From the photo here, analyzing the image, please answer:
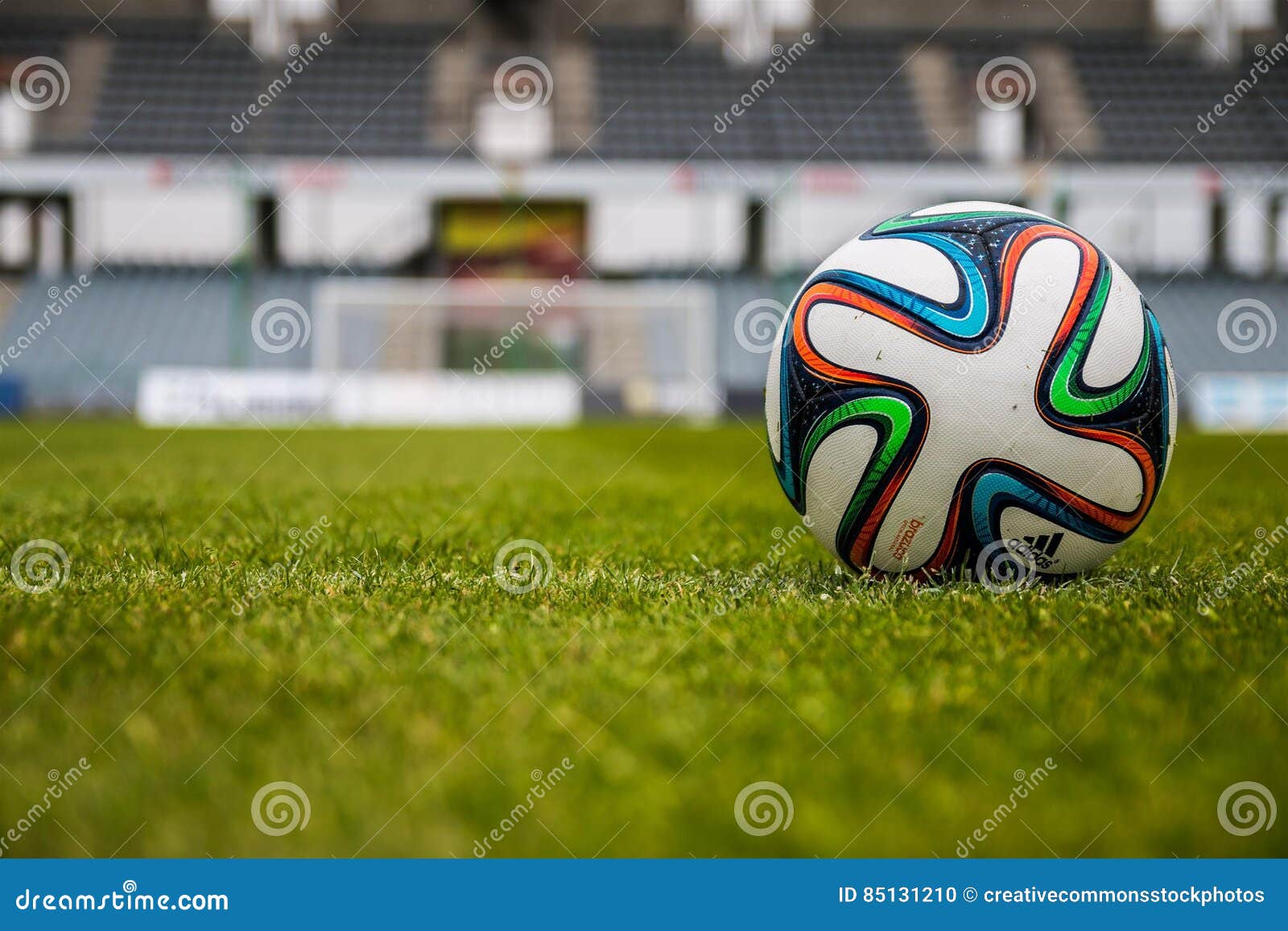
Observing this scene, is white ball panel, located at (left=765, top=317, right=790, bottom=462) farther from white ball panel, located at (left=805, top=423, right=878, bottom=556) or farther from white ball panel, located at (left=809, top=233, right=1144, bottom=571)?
white ball panel, located at (left=809, top=233, right=1144, bottom=571)

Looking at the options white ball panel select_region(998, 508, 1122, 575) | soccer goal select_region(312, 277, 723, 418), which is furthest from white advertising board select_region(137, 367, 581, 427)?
white ball panel select_region(998, 508, 1122, 575)

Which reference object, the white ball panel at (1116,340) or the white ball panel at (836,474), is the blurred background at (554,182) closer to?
the white ball panel at (836,474)

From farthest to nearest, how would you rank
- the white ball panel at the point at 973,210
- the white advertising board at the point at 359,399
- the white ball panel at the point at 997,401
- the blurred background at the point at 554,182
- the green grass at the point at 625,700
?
the blurred background at the point at 554,182 → the white advertising board at the point at 359,399 → the white ball panel at the point at 973,210 → the white ball panel at the point at 997,401 → the green grass at the point at 625,700

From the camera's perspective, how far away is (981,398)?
10.3 ft

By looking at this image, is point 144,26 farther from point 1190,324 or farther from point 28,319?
point 1190,324

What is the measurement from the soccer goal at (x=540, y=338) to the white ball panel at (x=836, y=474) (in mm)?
21033

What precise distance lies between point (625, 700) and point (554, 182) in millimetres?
23961

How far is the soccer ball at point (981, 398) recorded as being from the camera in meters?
3.13

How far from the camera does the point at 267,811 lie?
179 centimetres

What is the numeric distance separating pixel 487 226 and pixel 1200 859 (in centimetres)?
2799

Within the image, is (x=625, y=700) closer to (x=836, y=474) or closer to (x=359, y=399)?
(x=836, y=474)

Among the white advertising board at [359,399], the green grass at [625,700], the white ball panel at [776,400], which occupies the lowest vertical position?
the green grass at [625,700]

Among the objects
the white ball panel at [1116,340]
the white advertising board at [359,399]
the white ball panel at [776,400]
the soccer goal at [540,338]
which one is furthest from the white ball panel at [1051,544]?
the soccer goal at [540,338]

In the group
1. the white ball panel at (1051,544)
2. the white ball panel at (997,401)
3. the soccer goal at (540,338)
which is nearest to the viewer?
the white ball panel at (997,401)
